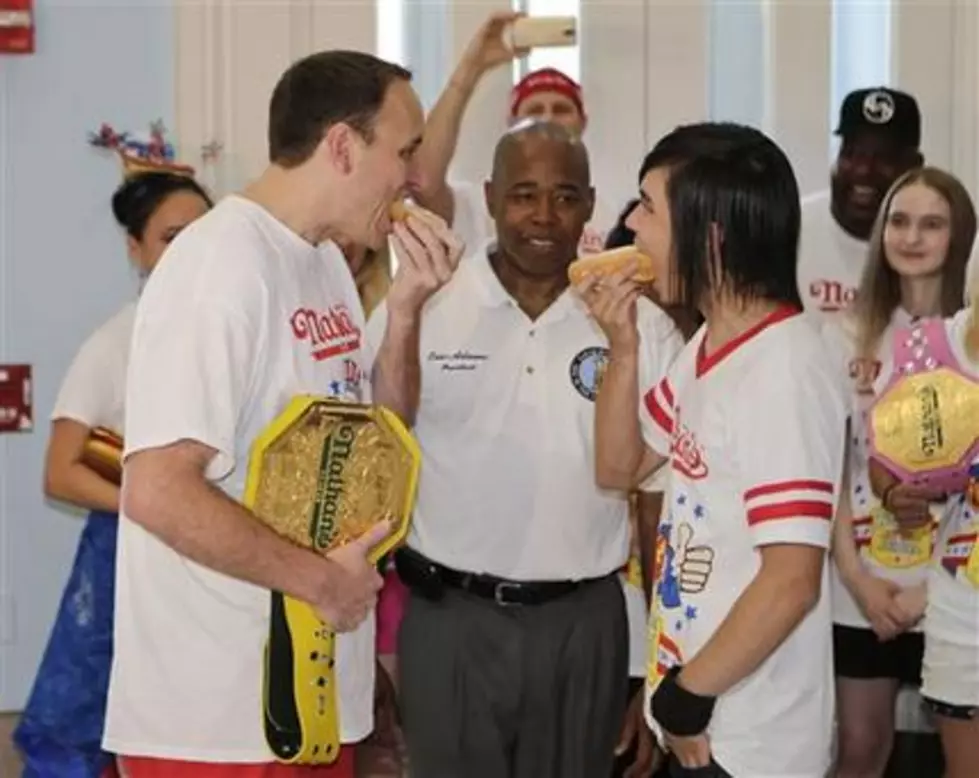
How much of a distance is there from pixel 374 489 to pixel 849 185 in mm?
1573

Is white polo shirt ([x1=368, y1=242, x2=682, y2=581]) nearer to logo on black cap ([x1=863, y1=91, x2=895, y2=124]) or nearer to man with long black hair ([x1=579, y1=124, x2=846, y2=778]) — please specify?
man with long black hair ([x1=579, y1=124, x2=846, y2=778])

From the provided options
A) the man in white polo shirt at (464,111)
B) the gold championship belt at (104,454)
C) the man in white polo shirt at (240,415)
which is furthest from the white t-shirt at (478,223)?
the man in white polo shirt at (240,415)

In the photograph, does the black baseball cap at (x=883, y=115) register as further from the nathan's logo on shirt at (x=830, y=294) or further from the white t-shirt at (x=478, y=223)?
the white t-shirt at (x=478, y=223)

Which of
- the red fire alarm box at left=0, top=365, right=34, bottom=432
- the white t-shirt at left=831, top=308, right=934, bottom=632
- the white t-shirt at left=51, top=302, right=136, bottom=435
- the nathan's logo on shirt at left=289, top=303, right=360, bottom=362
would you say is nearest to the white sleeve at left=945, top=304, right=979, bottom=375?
the white t-shirt at left=831, top=308, right=934, bottom=632

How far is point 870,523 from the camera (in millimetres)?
2516

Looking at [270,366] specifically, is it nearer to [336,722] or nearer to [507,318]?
[336,722]

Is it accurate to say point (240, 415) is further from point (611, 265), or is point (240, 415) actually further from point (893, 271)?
point (893, 271)

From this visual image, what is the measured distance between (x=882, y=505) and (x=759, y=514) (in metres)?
0.95

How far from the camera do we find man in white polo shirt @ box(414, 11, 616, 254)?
2826mm

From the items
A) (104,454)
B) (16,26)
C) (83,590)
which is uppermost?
(16,26)

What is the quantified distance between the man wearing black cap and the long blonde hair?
7.3 inches

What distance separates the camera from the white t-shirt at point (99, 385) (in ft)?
8.62

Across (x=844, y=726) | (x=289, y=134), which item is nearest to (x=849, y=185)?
(x=844, y=726)

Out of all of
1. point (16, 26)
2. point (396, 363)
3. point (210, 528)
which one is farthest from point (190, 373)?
point (16, 26)
